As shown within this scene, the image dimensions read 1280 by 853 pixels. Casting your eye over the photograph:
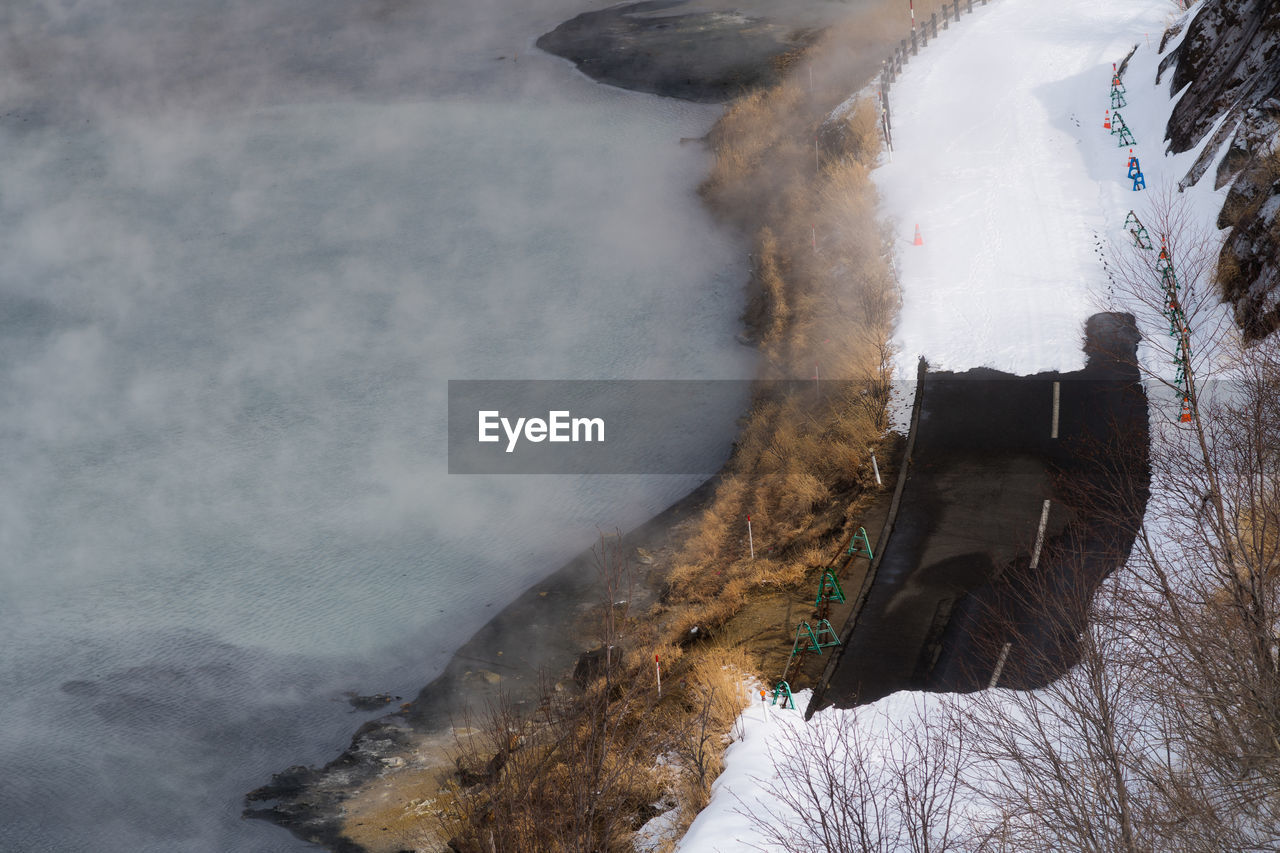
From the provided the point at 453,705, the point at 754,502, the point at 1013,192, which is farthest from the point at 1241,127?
the point at 453,705

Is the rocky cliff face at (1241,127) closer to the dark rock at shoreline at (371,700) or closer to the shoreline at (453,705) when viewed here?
the shoreline at (453,705)

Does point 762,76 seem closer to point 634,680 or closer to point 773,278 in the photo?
point 773,278

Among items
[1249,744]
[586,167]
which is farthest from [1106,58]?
[1249,744]

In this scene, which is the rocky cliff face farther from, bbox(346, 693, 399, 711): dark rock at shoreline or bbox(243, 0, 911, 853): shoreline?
bbox(346, 693, 399, 711): dark rock at shoreline

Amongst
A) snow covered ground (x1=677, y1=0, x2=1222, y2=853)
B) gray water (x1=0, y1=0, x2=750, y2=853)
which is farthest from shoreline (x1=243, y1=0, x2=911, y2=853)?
snow covered ground (x1=677, y1=0, x2=1222, y2=853)

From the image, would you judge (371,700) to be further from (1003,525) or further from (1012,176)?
(1012,176)
